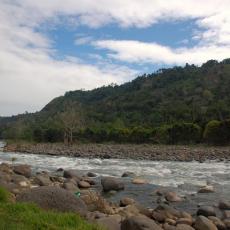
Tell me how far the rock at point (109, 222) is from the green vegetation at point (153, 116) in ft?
208

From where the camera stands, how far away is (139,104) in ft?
514

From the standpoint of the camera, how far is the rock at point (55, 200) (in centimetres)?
1203

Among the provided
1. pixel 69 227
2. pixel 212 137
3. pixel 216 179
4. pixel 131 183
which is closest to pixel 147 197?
pixel 131 183

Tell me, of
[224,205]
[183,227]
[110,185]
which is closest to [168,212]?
[183,227]

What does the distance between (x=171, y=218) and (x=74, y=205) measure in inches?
185

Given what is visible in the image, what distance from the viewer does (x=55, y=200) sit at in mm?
12188

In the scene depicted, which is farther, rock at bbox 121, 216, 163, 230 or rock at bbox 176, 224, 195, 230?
rock at bbox 176, 224, 195, 230

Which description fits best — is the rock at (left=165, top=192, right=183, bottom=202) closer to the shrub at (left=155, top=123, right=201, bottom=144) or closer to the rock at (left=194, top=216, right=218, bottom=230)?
the rock at (left=194, top=216, right=218, bottom=230)

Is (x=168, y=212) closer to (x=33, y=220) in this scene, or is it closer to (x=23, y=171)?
(x=33, y=220)

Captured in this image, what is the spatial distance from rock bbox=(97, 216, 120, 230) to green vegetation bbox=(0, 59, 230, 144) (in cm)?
6340

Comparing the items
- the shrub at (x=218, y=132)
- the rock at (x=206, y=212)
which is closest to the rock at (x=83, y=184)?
the rock at (x=206, y=212)

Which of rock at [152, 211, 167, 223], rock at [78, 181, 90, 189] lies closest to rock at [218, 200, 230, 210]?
rock at [152, 211, 167, 223]

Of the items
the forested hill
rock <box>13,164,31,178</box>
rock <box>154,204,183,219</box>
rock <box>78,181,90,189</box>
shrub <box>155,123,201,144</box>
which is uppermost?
the forested hill

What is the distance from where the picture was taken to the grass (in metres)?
8.61
